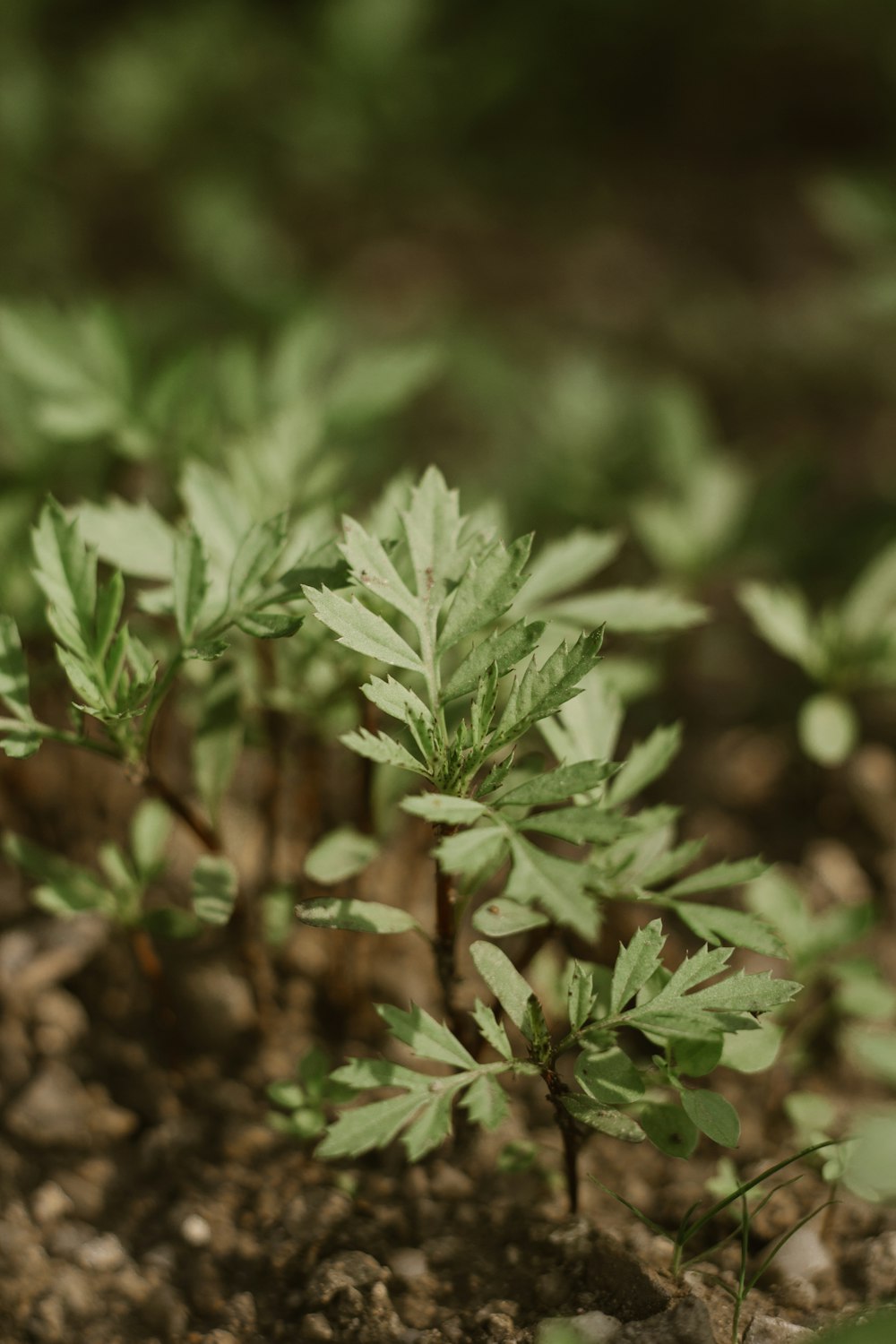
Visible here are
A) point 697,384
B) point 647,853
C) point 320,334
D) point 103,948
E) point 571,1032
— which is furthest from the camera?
point 697,384

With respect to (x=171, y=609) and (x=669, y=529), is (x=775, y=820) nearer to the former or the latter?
(x=669, y=529)

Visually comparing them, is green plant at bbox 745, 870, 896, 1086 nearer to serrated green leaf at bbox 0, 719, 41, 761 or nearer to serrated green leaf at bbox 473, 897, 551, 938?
serrated green leaf at bbox 473, 897, 551, 938

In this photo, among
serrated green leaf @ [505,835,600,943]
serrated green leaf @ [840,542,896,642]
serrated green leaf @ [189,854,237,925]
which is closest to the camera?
serrated green leaf @ [505,835,600,943]

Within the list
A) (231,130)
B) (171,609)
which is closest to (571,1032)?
(171,609)

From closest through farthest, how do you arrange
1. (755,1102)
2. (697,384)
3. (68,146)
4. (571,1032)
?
(571,1032), (755,1102), (697,384), (68,146)

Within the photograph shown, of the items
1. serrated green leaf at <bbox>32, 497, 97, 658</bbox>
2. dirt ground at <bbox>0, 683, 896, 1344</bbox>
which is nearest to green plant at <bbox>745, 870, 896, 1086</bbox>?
dirt ground at <bbox>0, 683, 896, 1344</bbox>

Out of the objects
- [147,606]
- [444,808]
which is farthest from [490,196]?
[444,808]

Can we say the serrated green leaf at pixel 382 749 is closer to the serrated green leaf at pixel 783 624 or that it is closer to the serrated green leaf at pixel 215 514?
the serrated green leaf at pixel 215 514
